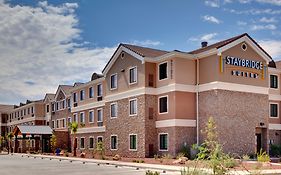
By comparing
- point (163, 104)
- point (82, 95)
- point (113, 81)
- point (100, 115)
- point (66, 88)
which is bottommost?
point (100, 115)

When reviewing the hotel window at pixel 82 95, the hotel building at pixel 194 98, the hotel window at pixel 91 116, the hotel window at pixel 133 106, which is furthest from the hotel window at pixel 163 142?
the hotel window at pixel 82 95

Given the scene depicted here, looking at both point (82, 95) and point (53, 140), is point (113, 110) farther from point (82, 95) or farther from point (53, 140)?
point (53, 140)

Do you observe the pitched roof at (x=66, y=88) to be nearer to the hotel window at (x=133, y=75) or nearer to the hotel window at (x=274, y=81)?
the hotel window at (x=133, y=75)

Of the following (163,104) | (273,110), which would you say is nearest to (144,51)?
(163,104)

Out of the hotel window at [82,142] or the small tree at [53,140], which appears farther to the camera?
the small tree at [53,140]

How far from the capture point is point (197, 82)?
34.5 m

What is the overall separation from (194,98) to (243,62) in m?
5.12

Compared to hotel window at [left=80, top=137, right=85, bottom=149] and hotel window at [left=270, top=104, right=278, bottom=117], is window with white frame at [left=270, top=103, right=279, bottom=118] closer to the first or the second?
hotel window at [left=270, top=104, right=278, bottom=117]

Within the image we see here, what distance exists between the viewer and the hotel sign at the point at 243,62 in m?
33.5

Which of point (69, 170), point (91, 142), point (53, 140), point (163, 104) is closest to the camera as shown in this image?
point (69, 170)

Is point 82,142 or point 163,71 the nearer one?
point 163,71

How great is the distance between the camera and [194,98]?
113 ft

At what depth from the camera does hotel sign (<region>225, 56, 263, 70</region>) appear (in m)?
33.5

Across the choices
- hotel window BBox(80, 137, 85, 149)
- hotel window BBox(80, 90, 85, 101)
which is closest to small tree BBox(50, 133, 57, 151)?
hotel window BBox(80, 137, 85, 149)
